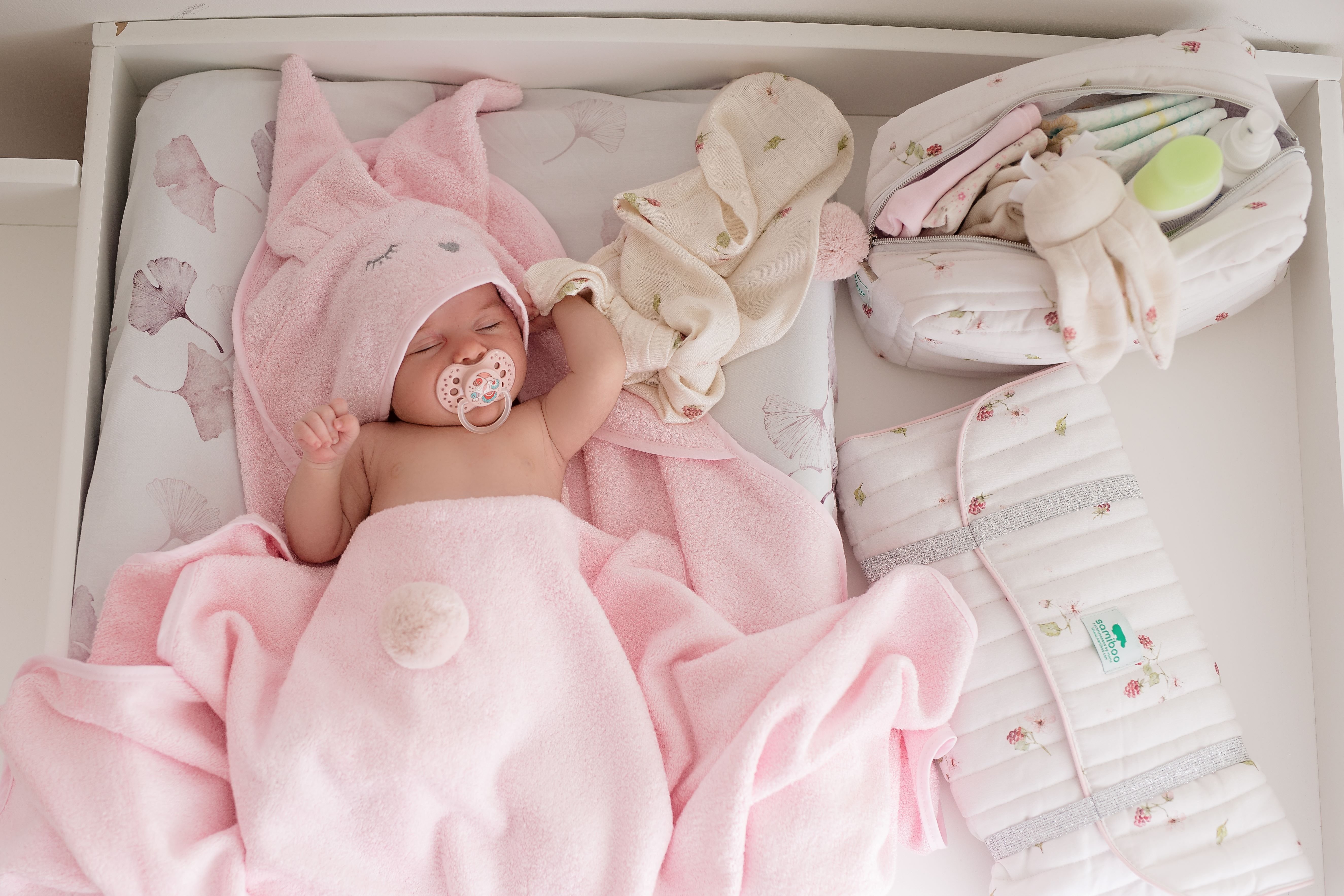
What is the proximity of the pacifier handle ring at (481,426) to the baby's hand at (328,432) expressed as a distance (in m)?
0.12

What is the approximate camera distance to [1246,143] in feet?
3.90

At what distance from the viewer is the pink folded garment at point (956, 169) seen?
125cm

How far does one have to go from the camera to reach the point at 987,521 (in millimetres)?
1266

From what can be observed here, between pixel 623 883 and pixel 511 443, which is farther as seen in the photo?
pixel 511 443

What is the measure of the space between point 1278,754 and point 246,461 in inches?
59.5

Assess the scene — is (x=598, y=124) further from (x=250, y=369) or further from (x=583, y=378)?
(x=250, y=369)

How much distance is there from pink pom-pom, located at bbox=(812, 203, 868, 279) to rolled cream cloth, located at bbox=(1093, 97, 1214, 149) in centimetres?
32

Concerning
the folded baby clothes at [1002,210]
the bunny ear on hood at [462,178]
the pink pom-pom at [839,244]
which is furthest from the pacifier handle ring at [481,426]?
→ the folded baby clothes at [1002,210]


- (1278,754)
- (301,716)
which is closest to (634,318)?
(301,716)

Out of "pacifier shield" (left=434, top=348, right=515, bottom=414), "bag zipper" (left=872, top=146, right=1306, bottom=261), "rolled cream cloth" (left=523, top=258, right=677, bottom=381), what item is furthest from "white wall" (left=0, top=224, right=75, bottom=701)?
"bag zipper" (left=872, top=146, right=1306, bottom=261)

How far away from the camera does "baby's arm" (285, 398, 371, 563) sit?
1.12 metres

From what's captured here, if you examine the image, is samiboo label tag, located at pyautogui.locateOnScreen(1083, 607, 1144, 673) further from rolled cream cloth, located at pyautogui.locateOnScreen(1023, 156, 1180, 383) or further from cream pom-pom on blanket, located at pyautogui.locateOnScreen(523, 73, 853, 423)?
cream pom-pom on blanket, located at pyautogui.locateOnScreen(523, 73, 853, 423)

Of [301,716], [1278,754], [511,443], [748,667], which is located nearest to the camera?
[301,716]

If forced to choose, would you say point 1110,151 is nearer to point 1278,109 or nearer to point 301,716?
point 1278,109
